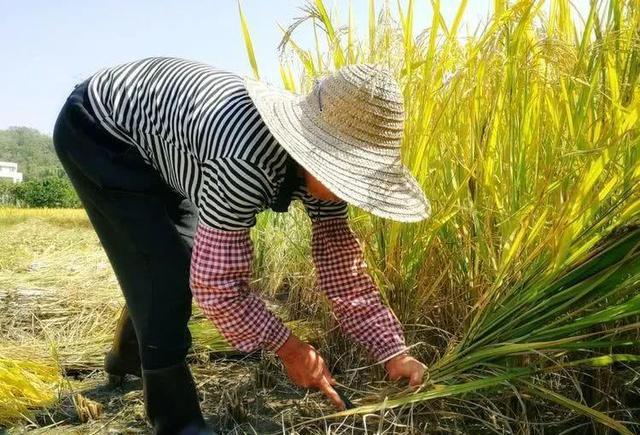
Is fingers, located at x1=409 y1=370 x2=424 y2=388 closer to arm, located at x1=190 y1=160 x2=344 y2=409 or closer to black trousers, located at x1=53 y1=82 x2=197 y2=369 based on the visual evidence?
arm, located at x1=190 y1=160 x2=344 y2=409

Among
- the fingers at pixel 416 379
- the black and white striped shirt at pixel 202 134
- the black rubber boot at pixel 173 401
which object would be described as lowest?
the black rubber boot at pixel 173 401

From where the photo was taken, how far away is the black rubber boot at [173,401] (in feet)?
4.85

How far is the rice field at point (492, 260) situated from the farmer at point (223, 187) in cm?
17

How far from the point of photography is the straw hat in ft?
4.02

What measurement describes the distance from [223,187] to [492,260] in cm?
64

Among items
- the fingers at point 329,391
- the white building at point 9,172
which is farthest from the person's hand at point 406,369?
the white building at point 9,172

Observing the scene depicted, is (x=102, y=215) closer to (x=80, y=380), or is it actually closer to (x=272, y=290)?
(x=80, y=380)

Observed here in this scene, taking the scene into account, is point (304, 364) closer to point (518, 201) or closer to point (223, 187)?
point (223, 187)

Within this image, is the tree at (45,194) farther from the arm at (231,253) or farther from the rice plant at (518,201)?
the arm at (231,253)

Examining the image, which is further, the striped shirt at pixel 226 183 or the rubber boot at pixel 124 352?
the rubber boot at pixel 124 352

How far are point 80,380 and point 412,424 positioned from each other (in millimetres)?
1238

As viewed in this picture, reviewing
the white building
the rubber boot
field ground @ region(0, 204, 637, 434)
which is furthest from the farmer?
the white building

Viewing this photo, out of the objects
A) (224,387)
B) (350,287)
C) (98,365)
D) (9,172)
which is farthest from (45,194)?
(350,287)

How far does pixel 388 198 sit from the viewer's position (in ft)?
4.24
